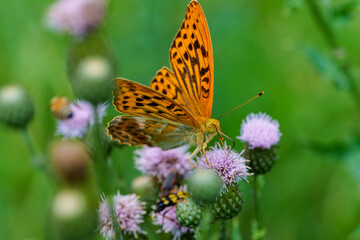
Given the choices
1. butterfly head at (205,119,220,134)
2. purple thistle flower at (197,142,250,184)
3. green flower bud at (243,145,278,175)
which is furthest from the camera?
butterfly head at (205,119,220,134)

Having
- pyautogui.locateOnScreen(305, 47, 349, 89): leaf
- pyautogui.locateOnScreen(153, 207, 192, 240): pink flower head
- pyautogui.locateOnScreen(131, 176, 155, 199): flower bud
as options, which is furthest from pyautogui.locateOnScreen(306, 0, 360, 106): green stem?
pyautogui.locateOnScreen(153, 207, 192, 240): pink flower head

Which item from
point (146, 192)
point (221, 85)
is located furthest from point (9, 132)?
point (146, 192)

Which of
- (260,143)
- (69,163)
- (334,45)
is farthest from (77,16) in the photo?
(69,163)

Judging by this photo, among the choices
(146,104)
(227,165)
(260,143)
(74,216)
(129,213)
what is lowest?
(74,216)

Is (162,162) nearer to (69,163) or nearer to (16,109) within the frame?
(16,109)

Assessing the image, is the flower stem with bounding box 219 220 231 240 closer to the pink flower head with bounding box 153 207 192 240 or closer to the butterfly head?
the pink flower head with bounding box 153 207 192 240

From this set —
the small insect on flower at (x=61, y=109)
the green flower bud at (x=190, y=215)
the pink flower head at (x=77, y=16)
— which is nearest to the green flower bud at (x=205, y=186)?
the green flower bud at (x=190, y=215)

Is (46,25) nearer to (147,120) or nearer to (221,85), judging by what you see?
(221,85)
